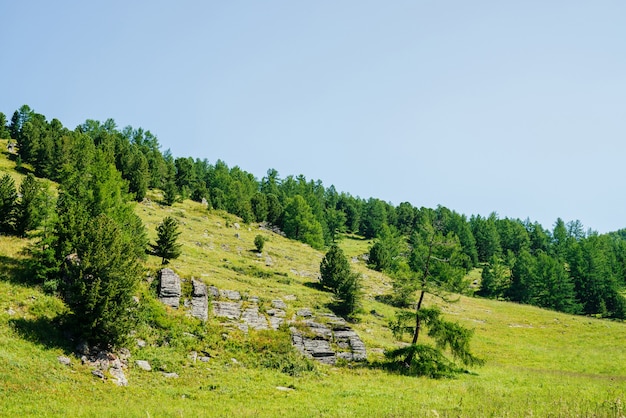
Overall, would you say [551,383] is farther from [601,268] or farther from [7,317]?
[601,268]

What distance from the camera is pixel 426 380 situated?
86.5 ft

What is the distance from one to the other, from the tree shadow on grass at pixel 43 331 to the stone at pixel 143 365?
400 cm

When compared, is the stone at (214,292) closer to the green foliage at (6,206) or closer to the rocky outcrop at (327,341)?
the rocky outcrop at (327,341)

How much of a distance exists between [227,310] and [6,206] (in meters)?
23.3

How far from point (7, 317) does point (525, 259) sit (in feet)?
369

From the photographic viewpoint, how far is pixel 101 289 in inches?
922

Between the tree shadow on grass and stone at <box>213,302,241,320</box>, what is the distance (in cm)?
1238

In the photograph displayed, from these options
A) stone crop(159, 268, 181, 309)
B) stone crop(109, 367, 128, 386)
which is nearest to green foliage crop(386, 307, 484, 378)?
stone crop(109, 367, 128, 386)

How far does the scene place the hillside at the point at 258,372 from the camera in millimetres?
16906

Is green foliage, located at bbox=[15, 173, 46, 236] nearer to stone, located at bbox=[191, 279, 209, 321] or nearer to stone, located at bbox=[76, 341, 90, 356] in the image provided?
stone, located at bbox=[191, 279, 209, 321]

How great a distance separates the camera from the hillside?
55.5 ft

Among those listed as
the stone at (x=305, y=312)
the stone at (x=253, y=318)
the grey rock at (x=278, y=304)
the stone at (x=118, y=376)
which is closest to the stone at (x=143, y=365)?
the stone at (x=118, y=376)

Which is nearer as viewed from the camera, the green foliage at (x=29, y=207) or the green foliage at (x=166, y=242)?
the green foliage at (x=29, y=207)

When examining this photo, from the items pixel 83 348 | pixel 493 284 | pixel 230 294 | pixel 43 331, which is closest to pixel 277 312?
pixel 230 294
